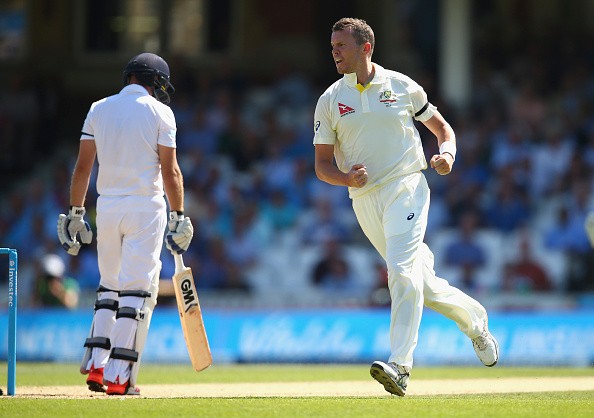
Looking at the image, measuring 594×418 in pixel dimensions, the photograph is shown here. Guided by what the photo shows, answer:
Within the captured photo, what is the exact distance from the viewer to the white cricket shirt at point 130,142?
300 inches

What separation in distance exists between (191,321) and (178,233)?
597 mm

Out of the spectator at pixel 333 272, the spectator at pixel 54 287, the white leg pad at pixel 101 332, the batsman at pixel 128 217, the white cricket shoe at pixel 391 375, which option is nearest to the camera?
the white cricket shoe at pixel 391 375

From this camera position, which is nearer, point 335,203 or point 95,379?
point 95,379

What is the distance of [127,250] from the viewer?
24.8ft

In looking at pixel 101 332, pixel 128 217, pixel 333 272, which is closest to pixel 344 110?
pixel 128 217

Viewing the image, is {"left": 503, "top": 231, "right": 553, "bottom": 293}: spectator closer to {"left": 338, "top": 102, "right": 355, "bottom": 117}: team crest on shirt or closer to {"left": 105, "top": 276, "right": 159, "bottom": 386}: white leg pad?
{"left": 338, "top": 102, "right": 355, "bottom": 117}: team crest on shirt

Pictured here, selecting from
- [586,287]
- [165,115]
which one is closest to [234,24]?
[586,287]

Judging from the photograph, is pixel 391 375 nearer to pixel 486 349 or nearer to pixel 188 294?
pixel 486 349

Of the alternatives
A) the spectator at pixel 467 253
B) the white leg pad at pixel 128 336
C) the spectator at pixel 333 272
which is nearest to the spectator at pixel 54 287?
the spectator at pixel 333 272

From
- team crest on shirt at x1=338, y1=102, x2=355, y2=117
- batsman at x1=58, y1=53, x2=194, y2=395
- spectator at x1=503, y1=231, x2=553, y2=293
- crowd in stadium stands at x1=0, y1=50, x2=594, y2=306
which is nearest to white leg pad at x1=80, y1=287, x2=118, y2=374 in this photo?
batsman at x1=58, y1=53, x2=194, y2=395

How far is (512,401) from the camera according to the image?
7156mm

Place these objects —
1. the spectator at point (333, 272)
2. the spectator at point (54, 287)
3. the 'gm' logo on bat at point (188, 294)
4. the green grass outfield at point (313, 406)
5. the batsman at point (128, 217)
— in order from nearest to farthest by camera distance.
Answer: the green grass outfield at point (313, 406), the batsman at point (128, 217), the 'gm' logo on bat at point (188, 294), the spectator at point (54, 287), the spectator at point (333, 272)

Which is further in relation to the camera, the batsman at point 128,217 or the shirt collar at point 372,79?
the shirt collar at point 372,79

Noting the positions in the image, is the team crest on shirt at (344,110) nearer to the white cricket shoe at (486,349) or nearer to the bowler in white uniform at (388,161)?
the bowler in white uniform at (388,161)
